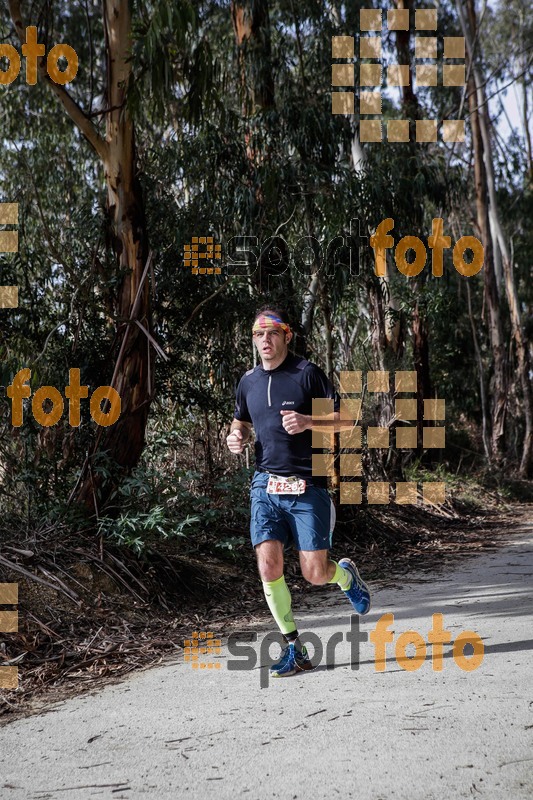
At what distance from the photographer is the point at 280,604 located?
553 centimetres

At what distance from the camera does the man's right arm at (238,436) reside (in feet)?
18.7

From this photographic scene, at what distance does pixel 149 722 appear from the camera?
461 centimetres

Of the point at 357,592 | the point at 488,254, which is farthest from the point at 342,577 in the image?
the point at 488,254

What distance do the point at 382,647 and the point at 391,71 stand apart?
14742 mm

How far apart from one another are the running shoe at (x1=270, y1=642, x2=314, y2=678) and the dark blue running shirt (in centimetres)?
101

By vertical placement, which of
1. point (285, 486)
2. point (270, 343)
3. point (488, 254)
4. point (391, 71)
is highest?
point (391, 71)

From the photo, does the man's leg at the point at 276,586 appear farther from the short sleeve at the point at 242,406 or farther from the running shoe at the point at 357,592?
the short sleeve at the point at 242,406

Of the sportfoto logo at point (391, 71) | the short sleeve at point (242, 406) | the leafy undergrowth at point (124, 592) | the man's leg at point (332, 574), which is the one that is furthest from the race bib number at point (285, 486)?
the sportfoto logo at point (391, 71)

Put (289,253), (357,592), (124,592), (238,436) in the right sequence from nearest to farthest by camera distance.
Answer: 1. (238,436)
2. (357,592)
3. (124,592)
4. (289,253)

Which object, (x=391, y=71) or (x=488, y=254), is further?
(x=488, y=254)

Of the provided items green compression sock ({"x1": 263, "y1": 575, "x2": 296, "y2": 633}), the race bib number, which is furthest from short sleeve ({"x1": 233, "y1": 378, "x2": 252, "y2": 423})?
green compression sock ({"x1": 263, "y1": 575, "x2": 296, "y2": 633})

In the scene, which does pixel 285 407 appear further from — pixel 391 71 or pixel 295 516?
pixel 391 71

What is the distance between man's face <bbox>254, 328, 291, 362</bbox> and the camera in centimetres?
568

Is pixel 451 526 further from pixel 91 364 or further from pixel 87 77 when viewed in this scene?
pixel 87 77
